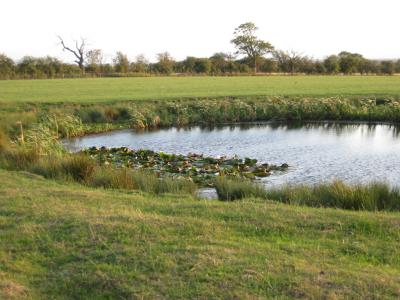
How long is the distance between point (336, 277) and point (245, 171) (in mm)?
10324

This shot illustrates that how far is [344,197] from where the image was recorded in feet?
34.0

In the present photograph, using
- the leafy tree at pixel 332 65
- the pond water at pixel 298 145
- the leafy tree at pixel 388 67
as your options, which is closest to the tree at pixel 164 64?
the leafy tree at pixel 332 65

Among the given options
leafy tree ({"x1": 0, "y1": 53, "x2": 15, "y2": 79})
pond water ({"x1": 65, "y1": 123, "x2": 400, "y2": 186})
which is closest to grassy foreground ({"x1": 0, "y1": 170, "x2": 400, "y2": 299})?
pond water ({"x1": 65, "y1": 123, "x2": 400, "y2": 186})

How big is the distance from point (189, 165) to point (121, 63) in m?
66.6

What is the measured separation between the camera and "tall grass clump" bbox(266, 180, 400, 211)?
10211mm

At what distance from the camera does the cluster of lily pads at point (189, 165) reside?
1535 cm

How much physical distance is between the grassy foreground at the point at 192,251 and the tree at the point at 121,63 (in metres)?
71.3

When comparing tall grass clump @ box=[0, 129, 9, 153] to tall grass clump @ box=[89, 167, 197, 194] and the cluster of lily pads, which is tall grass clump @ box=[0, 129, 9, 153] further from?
tall grass clump @ box=[89, 167, 197, 194]

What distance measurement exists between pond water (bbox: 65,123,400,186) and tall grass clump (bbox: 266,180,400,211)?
2.74 meters

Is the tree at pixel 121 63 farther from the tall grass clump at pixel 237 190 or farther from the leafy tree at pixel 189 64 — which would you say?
the tall grass clump at pixel 237 190

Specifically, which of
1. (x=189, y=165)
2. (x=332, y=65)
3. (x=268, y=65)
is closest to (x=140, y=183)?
(x=189, y=165)

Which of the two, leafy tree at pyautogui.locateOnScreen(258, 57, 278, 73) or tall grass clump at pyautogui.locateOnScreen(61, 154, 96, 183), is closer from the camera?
tall grass clump at pyautogui.locateOnScreen(61, 154, 96, 183)

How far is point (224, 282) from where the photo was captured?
5.59 meters

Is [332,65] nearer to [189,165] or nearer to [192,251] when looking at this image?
[189,165]
